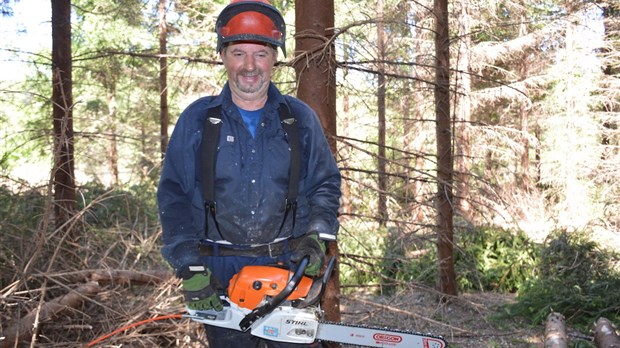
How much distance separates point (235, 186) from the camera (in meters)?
2.77

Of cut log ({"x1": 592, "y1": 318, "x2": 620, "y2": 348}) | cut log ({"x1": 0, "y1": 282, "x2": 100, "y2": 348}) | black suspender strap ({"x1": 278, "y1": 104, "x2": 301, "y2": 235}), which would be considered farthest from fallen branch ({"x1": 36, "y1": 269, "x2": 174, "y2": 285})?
cut log ({"x1": 592, "y1": 318, "x2": 620, "y2": 348})

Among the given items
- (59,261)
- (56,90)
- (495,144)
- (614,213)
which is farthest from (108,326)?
(495,144)

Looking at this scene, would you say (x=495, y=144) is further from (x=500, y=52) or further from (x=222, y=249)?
(x=222, y=249)

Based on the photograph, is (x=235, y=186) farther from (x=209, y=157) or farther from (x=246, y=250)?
(x=246, y=250)

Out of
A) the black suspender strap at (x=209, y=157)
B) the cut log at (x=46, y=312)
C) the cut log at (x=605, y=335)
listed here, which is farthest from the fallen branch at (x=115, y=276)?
the cut log at (x=605, y=335)

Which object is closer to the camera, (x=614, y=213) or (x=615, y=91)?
(x=614, y=213)

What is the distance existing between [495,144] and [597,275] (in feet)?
44.9

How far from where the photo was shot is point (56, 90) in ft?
23.5

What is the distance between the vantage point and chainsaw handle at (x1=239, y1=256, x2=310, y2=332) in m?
2.48

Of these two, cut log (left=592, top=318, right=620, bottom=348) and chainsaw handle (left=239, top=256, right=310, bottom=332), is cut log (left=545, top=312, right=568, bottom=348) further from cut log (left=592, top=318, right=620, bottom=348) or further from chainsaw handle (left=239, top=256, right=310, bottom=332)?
chainsaw handle (left=239, top=256, right=310, bottom=332)

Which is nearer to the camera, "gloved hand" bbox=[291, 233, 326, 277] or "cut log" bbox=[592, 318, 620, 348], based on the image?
"gloved hand" bbox=[291, 233, 326, 277]

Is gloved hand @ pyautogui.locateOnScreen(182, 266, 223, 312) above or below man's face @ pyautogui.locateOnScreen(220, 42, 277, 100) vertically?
below

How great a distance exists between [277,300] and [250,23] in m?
1.40

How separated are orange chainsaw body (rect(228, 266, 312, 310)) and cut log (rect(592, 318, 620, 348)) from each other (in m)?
→ 4.03
